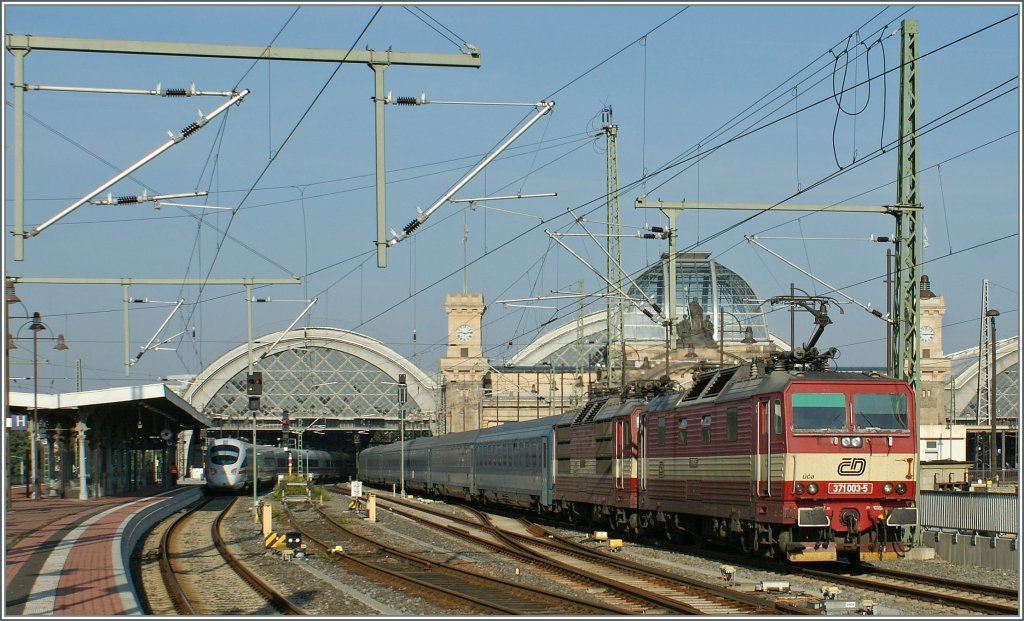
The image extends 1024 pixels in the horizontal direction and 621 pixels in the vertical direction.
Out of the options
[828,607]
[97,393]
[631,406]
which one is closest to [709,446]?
[631,406]

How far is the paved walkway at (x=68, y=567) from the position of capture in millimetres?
17781

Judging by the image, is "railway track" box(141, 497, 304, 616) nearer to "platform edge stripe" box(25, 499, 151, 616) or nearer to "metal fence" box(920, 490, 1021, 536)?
"platform edge stripe" box(25, 499, 151, 616)

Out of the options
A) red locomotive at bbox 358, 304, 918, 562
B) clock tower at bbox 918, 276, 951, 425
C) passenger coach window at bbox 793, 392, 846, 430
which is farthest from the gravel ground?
clock tower at bbox 918, 276, 951, 425

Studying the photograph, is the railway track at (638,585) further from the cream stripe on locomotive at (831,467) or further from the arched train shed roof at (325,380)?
the arched train shed roof at (325,380)

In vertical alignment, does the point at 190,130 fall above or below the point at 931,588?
above

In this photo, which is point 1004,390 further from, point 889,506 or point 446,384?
point 889,506

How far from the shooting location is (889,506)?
22.9 m

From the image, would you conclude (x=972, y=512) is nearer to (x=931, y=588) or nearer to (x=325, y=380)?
(x=931, y=588)

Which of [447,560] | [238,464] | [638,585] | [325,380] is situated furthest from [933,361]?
[638,585]

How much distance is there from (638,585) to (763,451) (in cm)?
382

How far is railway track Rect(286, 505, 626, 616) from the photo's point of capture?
18.3 m

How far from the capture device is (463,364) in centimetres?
12694

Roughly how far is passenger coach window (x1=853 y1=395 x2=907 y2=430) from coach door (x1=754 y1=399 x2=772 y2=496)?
165cm

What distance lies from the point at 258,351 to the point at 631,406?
4321 inches
